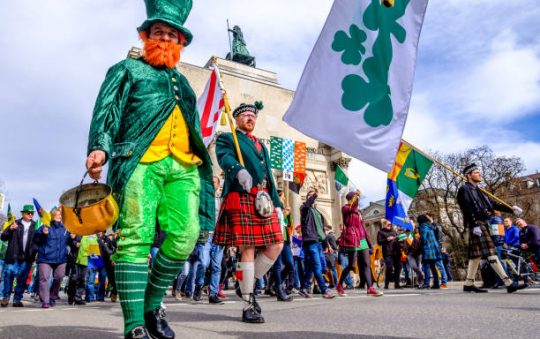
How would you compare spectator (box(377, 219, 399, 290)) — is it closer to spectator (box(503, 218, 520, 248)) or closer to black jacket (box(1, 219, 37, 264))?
spectator (box(503, 218, 520, 248))

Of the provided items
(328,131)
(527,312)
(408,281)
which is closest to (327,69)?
(328,131)

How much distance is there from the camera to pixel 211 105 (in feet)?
26.6

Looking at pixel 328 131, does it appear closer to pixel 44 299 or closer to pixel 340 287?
pixel 340 287

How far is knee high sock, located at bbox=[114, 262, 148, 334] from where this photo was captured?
247cm

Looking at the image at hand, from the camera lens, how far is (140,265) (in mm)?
2617

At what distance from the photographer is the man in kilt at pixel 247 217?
4.20 metres

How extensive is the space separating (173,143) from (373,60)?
1588mm

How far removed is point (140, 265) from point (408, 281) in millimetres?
13529

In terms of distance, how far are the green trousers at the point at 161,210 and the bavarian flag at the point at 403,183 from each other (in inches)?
362

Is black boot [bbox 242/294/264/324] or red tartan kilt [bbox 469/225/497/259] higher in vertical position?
red tartan kilt [bbox 469/225/497/259]

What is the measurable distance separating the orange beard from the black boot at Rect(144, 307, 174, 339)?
1.61 meters

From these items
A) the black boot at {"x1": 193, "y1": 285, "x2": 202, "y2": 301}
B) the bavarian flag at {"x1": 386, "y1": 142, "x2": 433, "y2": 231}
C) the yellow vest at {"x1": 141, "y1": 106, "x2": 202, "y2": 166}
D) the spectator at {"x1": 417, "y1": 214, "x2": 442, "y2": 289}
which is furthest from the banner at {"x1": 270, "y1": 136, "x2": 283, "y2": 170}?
the yellow vest at {"x1": 141, "y1": 106, "x2": 202, "y2": 166}

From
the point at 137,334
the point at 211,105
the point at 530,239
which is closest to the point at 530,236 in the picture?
the point at 530,239

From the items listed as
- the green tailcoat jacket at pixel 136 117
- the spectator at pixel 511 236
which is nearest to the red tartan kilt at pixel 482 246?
the spectator at pixel 511 236
